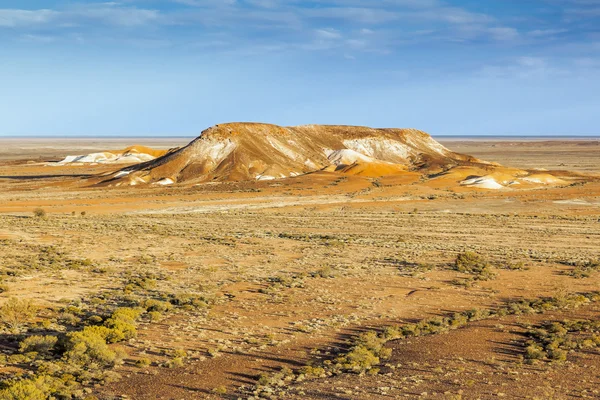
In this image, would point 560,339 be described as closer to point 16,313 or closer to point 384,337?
point 384,337

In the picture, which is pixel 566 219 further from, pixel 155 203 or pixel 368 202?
pixel 155 203

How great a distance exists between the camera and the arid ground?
14406 mm

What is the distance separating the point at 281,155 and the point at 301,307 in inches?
2919

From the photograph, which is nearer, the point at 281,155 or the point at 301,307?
the point at 301,307

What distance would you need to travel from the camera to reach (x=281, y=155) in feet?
310

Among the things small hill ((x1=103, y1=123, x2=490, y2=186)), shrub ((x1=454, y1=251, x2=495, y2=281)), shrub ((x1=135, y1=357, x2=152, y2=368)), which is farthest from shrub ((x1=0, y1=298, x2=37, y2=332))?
small hill ((x1=103, y1=123, x2=490, y2=186))

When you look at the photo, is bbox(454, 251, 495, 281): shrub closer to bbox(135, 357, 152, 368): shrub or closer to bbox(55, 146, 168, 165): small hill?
bbox(135, 357, 152, 368): shrub

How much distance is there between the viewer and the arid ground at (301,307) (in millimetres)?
14406

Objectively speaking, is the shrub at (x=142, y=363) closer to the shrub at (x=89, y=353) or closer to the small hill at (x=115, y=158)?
the shrub at (x=89, y=353)

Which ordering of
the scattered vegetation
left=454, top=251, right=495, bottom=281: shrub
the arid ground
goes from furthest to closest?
left=454, top=251, right=495, bottom=281: shrub < the scattered vegetation < the arid ground

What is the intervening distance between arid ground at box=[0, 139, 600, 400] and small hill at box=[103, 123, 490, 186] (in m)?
36.9

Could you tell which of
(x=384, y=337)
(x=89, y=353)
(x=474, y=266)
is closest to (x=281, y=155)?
(x=474, y=266)

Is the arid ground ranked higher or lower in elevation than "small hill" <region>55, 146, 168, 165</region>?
lower

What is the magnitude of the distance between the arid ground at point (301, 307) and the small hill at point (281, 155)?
3695 cm
